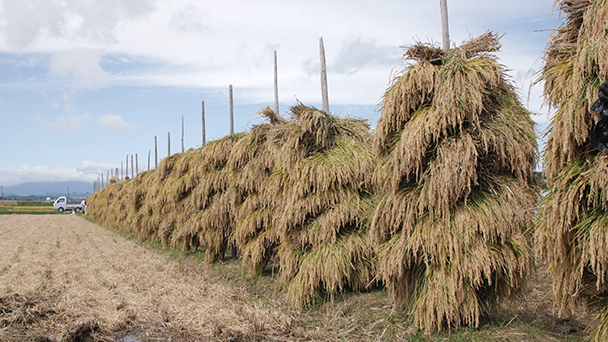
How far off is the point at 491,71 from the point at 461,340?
265cm

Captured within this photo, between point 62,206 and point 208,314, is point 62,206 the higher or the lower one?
the lower one

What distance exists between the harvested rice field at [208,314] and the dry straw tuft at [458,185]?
480 millimetres

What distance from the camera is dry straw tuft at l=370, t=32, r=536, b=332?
12.6ft

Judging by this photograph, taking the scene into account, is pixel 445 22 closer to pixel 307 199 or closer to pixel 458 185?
pixel 458 185

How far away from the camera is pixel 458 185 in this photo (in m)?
3.92

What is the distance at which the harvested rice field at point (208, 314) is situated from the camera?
165 inches

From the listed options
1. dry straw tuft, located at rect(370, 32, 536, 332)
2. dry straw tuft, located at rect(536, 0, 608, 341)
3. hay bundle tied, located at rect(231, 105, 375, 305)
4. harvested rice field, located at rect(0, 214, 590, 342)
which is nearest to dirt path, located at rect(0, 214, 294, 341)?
harvested rice field, located at rect(0, 214, 590, 342)

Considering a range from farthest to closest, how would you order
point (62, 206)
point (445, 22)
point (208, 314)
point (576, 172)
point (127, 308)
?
point (62, 206) < point (127, 308) < point (208, 314) < point (445, 22) < point (576, 172)

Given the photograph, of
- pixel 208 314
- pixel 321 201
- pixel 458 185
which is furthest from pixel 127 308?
pixel 458 185

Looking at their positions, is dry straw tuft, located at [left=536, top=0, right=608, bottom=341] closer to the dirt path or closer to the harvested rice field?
the harvested rice field

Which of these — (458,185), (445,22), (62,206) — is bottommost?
(62,206)

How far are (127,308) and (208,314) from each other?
1423 millimetres

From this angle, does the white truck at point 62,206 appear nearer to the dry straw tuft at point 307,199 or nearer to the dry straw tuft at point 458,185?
the dry straw tuft at point 307,199

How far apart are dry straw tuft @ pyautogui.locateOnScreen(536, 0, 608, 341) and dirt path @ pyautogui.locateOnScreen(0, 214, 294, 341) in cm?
290
